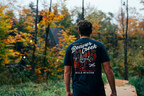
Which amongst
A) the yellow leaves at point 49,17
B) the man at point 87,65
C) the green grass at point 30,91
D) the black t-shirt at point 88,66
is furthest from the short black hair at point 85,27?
the yellow leaves at point 49,17

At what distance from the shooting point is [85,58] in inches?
72.4

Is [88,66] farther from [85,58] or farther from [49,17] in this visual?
[49,17]

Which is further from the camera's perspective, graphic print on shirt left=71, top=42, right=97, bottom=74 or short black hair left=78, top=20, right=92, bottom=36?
short black hair left=78, top=20, right=92, bottom=36

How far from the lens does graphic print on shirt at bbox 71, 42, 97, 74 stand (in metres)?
1.81

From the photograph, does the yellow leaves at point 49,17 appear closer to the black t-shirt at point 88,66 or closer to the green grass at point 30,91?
the green grass at point 30,91

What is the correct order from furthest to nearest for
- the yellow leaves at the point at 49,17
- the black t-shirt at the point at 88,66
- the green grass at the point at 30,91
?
the yellow leaves at the point at 49,17, the green grass at the point at 30,91, the black t-shirt at the point at 88,66

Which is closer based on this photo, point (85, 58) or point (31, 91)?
point (85, 58)

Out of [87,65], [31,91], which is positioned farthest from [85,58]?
[31,91]

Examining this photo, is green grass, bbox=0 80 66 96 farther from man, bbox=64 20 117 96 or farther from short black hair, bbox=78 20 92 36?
short black hair, bbox=78 20 92 36

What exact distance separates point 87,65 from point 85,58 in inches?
4.1

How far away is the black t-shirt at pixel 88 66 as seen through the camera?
1759mm

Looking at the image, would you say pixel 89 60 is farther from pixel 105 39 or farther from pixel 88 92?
pixel 105 39

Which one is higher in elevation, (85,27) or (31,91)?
(85,27)

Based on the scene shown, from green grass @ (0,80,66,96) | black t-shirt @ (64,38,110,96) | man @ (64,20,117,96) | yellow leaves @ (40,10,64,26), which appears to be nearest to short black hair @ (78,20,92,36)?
man @ (64,20,117,96)
